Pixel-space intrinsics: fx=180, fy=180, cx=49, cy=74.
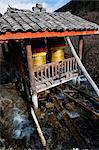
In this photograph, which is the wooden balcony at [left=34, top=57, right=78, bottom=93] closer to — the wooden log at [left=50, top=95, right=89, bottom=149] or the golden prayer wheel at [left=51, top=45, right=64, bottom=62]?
the golden prayer wheel at [left=51, top=45, right=64, bottom=62]

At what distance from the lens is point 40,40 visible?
935 cm

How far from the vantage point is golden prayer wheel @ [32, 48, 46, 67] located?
8836 mm

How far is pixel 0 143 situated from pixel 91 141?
311 cm

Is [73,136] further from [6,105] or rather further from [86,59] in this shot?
[86,59]

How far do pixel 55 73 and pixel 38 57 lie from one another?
118cm

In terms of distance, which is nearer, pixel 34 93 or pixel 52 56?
pixel 34 93

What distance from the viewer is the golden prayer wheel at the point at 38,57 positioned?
8836 millimetres

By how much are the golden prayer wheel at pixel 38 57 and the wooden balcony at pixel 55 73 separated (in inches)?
16.5

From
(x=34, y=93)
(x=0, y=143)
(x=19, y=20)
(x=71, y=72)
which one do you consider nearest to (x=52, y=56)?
Result: (x=71, y=72)

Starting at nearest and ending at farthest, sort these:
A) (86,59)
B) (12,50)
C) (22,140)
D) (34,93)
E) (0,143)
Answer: (0,143), (22,140), (34,93), (12,50), (86,59)

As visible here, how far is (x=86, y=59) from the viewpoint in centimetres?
1372

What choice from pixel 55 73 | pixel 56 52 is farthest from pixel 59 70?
pixel 56 52

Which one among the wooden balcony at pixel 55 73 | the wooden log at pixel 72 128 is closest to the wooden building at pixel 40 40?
the wooden balcony at pixel 55 73

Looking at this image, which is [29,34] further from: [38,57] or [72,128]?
[72,128]
